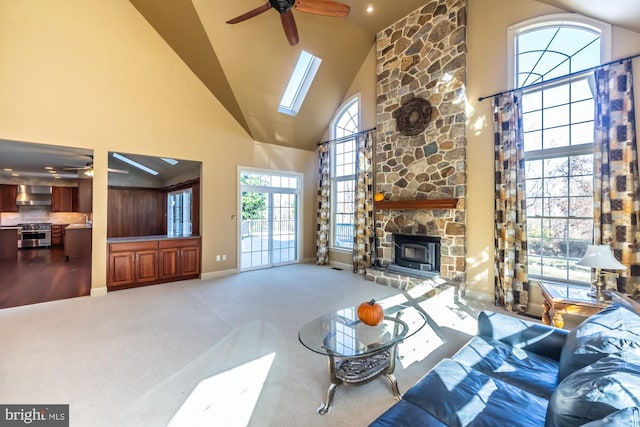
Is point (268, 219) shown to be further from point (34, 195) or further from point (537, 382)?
point (34, 195)

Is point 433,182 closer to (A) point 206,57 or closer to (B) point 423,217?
(B) point 423,217

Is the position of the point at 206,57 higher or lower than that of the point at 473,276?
higher

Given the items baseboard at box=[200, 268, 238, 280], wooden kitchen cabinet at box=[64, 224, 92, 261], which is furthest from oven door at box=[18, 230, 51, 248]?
baseboard at box=[200, 268, 238, 280]

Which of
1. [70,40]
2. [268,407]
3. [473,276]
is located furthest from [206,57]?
[473,276]

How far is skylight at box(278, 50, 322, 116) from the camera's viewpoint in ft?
19.1

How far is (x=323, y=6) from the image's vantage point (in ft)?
11.2

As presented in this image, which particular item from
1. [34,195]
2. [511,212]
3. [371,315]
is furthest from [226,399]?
[34,195]

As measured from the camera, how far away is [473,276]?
14.9 feet

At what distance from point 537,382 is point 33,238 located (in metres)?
13.3

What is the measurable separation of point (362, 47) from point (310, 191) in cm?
360

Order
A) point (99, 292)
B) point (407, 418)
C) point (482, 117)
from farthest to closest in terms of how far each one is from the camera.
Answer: point (99, 292)
point (482, 117)
point (407, 418)

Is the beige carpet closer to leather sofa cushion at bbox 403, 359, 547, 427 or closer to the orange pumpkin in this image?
the orange pumpkin

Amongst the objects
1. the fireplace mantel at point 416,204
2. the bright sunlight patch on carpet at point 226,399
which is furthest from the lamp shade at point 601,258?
the bright sunlight patch on carpet at point 226,399

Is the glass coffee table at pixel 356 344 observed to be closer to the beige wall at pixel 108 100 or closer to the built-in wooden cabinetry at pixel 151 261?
the built-in wooden cabinetry at pixel 151 261
